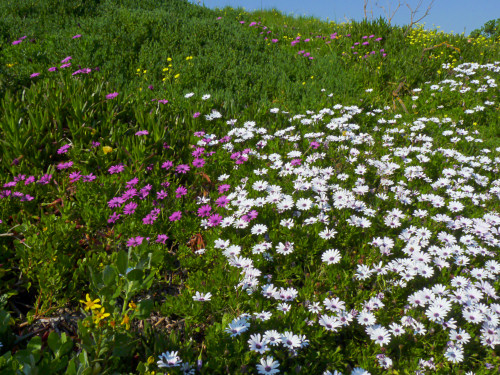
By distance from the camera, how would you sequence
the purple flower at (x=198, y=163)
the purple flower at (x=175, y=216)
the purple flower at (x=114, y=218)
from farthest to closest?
the purple flower at (x=198, y=163)
the purple flower at (x=175, y=216)
the purple flower at (x=114, y=218)

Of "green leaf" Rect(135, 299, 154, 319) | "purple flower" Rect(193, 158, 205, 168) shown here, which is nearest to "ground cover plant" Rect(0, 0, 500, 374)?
"green leaf" Rect(135, 299, 154, 319)

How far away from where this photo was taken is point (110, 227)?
349 centimetres

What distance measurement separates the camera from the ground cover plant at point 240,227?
2.37 m

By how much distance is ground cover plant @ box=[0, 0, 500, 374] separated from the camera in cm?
237

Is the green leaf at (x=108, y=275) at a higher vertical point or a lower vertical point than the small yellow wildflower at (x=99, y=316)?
higher

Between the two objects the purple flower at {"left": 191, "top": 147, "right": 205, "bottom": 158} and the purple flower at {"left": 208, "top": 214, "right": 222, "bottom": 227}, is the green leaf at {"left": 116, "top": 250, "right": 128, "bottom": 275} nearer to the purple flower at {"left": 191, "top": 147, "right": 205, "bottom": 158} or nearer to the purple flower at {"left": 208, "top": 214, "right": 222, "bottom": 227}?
the purple flower at {"left": 208, "top": 214, "right": 222, "bottom": 227}

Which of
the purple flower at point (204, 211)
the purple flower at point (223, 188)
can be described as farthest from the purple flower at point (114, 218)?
the purple flower at point (223, 188)

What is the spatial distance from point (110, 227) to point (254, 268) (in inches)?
57.7

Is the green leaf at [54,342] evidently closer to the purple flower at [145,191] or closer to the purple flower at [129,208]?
the purple flower at [129,208]

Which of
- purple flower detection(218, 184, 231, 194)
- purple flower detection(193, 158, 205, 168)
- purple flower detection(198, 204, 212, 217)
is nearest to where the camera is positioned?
purple flower detection(198, 204, 212, 217)

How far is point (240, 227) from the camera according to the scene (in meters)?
3.33

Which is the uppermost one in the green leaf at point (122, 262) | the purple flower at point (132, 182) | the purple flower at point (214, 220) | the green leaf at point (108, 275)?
the purple flower at point (132, 182)

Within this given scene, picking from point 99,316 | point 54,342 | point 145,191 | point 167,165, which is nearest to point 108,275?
point 99,316

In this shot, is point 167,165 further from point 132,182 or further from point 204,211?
point 204,211
